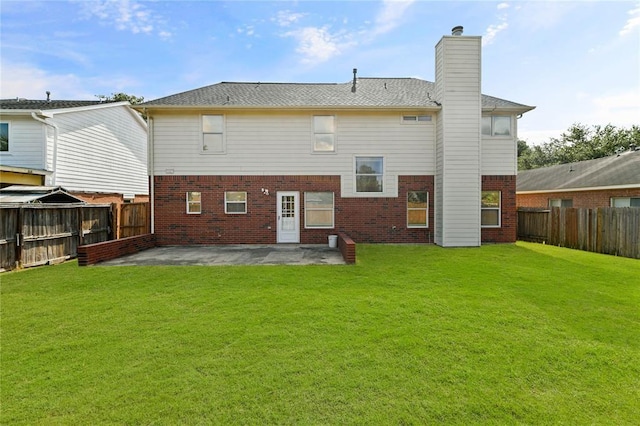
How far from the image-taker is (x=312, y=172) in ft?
40.4

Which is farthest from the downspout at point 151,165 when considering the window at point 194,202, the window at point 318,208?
the window at point 318,208

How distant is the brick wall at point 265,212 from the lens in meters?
12.3

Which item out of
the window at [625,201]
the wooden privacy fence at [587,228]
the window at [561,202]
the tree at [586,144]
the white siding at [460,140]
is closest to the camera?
the wooden privacy fence at [587,228]

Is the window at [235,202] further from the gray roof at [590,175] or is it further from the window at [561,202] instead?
the window at [561,202]

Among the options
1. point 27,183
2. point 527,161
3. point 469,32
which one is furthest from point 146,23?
point 527,161

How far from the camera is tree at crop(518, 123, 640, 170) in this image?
110 ft

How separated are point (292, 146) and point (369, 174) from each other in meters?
3.34

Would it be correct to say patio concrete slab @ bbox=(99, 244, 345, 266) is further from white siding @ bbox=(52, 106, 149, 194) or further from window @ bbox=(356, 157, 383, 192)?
white siding @ bbox=(52, 106, 149, 194)

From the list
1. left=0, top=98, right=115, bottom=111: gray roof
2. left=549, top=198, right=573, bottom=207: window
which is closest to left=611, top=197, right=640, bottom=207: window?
left=549, top=198, right=573, bottom=207: window

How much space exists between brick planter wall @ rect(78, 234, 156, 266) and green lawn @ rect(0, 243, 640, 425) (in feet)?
5.21

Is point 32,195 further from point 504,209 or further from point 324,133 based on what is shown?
point 504,209

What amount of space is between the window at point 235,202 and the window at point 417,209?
6.74 metres

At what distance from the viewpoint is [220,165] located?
12.3m

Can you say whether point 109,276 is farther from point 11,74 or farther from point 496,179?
point 496,179
